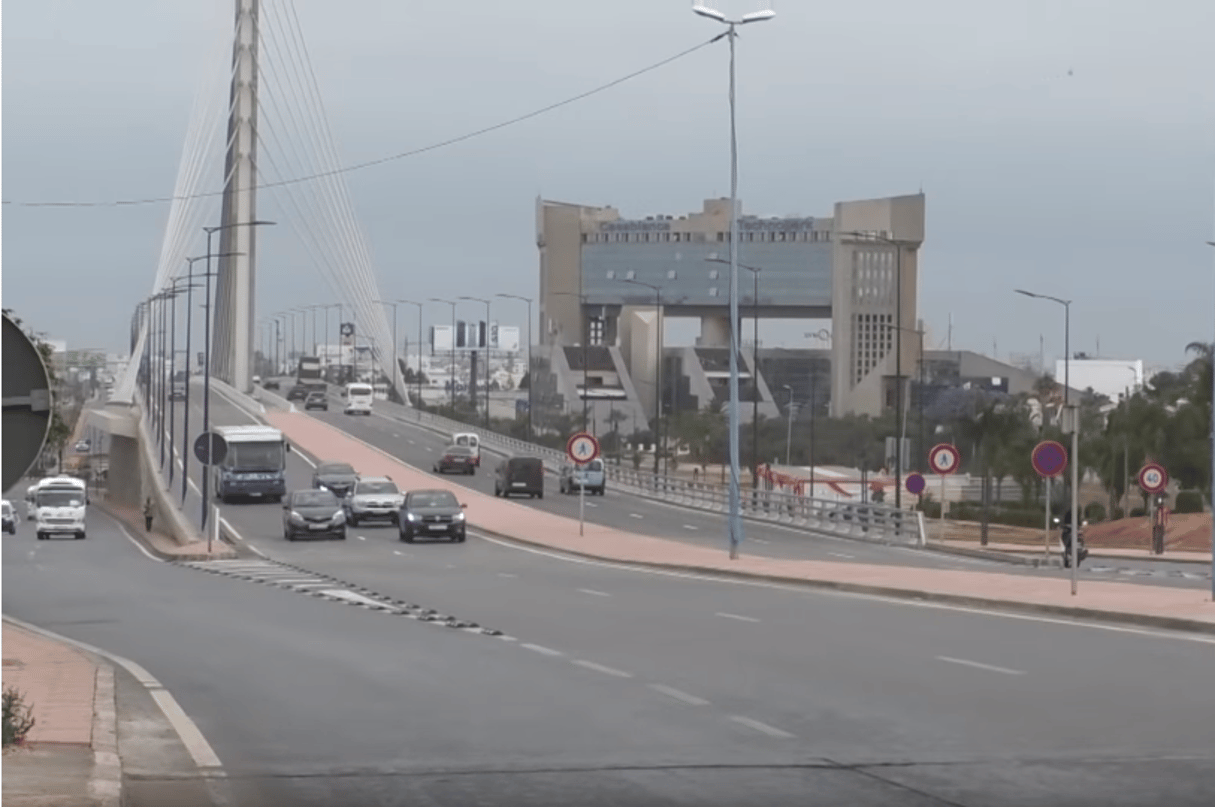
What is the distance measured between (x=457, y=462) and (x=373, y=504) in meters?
28.6

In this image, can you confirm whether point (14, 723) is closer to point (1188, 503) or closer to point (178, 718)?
point (178, 718)

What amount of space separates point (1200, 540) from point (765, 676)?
52058 millimetres

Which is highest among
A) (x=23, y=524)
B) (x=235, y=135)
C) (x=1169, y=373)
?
(x=235, y=135)

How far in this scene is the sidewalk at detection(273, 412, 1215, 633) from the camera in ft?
80.1

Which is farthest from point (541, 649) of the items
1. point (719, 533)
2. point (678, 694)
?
point (719, 533)

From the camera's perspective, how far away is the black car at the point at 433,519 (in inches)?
2095

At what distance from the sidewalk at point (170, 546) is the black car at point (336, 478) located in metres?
5.78

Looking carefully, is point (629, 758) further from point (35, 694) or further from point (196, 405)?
point (196, 405)

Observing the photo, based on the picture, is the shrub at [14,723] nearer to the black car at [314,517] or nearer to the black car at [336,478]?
the black car at [314,517]

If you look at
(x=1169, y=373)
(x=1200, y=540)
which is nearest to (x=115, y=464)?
(x=1169, y=373)

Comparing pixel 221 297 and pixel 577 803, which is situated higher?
pixel 221 297

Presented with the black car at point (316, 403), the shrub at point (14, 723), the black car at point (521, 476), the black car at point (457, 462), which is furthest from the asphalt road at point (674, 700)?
the black car at point (316, 403)

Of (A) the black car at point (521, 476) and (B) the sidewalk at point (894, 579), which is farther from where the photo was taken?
(A) the black car at point (521, 476)

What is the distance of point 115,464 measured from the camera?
11412 centimetres
